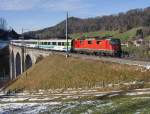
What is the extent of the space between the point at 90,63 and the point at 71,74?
3365mm

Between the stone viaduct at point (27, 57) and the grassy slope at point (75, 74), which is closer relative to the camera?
the grassy slope at point (75, 74)

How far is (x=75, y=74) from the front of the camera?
52.7m

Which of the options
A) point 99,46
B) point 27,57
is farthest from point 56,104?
point 27,57

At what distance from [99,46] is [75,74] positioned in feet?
53.0

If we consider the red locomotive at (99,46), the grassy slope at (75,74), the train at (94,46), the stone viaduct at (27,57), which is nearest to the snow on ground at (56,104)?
the grassy slope at (75,74)

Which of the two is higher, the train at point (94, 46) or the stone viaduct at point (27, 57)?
the train at point (94, 46)

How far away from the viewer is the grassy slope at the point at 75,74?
43719mm

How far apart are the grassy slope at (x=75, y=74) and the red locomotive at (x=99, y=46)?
250 inches

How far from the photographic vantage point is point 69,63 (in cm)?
6109

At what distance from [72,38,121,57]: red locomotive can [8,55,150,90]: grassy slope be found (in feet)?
20.8

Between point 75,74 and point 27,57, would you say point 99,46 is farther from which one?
→ point 27,57

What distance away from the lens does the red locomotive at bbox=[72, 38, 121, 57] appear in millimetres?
63906

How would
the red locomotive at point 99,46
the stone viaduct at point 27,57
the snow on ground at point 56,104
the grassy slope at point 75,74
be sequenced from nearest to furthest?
the snow on ground at point 56,104 → the grassy slope at point 75,74 → the red locomotive at point 99,46 → the stone viaduct at point 27,57

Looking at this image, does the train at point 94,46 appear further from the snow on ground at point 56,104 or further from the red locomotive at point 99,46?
the snow on ground at point 56,104
